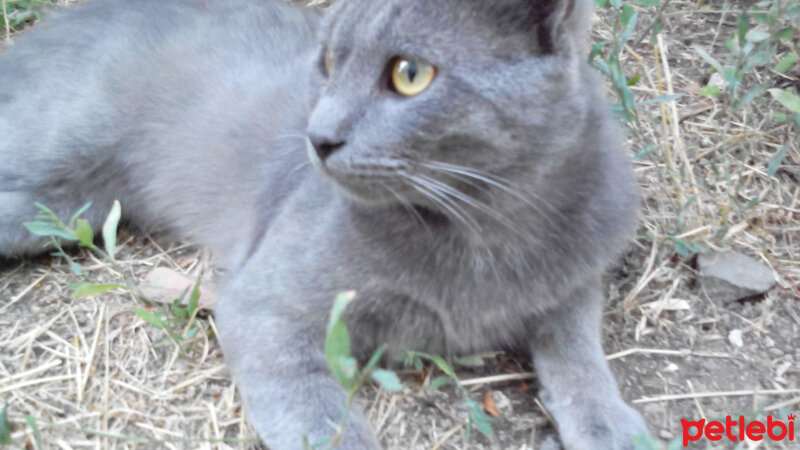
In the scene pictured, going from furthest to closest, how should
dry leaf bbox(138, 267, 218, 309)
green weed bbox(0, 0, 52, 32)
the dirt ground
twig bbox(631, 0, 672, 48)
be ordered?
green weed bbox(0, 0, 52, 32), twig bbox(631, 0, 672, 48), dry leaf bbox(138, 267, 218, 309), the dirt ground

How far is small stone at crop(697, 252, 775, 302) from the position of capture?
1789mm

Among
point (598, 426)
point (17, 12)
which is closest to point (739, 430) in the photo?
point (598, 426)

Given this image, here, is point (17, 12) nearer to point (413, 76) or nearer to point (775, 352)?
point (413, 76)

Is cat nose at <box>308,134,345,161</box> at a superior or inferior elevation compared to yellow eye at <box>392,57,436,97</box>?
inferior

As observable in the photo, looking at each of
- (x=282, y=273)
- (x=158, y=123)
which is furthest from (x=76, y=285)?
(x=158, y=123)

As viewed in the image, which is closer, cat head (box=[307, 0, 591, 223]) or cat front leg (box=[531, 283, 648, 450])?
cat head (box=[307, 0, 591, 223])

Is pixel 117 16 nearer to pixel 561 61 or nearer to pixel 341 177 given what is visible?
pixel 341 177

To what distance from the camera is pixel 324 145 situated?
1227 millimetres

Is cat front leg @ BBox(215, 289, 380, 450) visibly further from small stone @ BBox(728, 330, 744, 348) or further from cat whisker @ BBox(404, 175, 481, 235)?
small stone @ BBox(728, 330, 744, 348)

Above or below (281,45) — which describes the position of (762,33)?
below

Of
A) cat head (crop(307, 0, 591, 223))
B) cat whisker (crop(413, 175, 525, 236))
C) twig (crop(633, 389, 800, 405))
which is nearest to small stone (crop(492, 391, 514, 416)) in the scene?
twig (crop(633, 389, 800, 405))

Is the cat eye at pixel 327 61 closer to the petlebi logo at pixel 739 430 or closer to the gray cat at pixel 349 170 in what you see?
the gray cat at pixel 349 170

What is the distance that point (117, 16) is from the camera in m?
2.18

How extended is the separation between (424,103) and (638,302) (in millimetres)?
925
